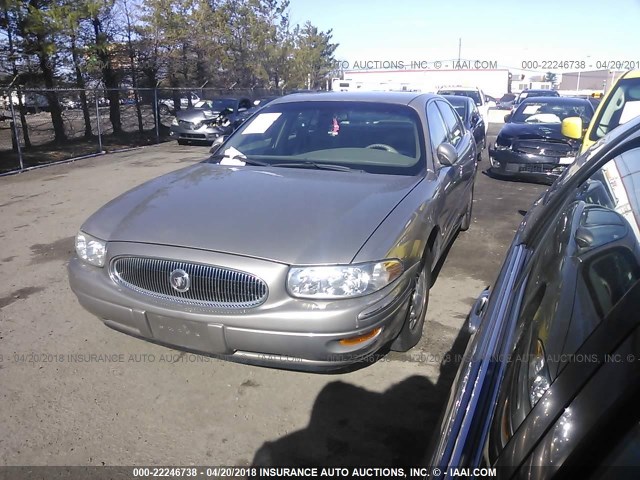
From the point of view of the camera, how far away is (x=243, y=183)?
3387mm

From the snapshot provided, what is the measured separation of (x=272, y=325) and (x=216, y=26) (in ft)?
80.1

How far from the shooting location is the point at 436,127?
4262 millimetres

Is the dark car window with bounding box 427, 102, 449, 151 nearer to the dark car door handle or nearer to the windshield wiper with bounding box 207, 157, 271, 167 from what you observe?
the windshield wiper with bounding box 207, 157, 271, 167

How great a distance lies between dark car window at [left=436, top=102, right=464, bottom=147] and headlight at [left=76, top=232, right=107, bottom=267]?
321cm

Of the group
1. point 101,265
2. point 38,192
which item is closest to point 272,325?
point 101,265

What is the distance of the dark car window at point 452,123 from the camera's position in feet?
15.8

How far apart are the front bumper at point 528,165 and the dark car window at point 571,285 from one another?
284 inches

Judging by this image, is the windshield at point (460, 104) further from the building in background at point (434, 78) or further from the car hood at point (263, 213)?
the building in background at point (434, 78)

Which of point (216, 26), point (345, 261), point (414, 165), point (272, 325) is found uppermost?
point (216, 26)

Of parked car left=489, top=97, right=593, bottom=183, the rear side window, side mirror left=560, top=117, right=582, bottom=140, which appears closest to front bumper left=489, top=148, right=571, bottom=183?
parked car left=489, top=97, right=593, bottom=183

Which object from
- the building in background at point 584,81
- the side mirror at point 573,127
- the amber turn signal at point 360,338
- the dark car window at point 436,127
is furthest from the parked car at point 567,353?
the building in background at point 584,81

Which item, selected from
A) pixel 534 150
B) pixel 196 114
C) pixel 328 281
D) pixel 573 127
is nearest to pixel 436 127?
pixel 573 127

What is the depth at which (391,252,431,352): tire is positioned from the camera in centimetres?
305

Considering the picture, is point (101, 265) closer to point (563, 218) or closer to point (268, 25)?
point (563, 218)
